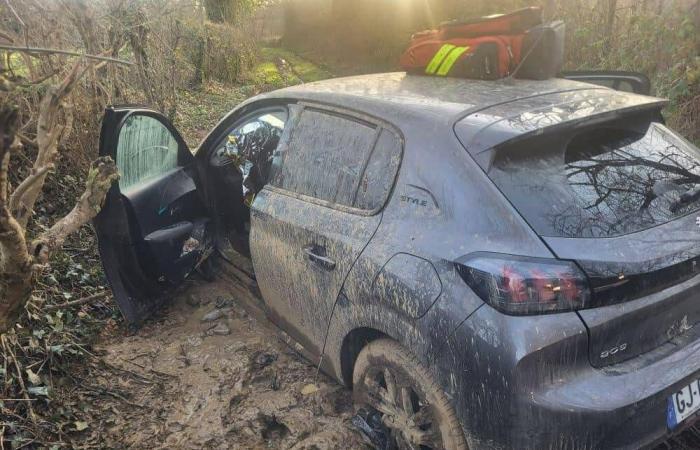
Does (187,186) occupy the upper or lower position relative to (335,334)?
upper

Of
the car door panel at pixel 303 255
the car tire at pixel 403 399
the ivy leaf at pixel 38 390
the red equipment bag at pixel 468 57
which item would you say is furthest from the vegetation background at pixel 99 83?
the red equipment bag at pixel 468 57

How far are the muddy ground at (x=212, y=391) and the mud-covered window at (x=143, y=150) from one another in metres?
1.05

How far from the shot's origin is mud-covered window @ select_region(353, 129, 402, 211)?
7.76 ft

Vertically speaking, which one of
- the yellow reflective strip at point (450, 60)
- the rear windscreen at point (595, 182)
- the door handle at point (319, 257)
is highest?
the yellow reflective strip at point (450, 60)

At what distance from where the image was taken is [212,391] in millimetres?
3109

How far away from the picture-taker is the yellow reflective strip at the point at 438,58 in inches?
121

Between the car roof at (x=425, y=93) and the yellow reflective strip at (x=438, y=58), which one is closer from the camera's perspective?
the car roof at (x=425, y=93)

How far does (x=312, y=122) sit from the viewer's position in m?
2.91

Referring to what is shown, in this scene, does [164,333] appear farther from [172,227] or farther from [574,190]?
[574,190]

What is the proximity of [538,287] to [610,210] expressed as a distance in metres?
0.48

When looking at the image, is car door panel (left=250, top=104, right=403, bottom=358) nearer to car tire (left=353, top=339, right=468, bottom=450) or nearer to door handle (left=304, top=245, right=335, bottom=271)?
door handle (left=304, top=245, right=335, bottom=271)

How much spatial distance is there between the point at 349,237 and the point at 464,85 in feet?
3.34

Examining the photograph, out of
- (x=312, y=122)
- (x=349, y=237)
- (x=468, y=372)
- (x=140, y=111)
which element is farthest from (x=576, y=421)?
(x=140, y=111)

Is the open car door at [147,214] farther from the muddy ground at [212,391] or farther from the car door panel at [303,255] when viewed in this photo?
the car door panel at [303,255]
